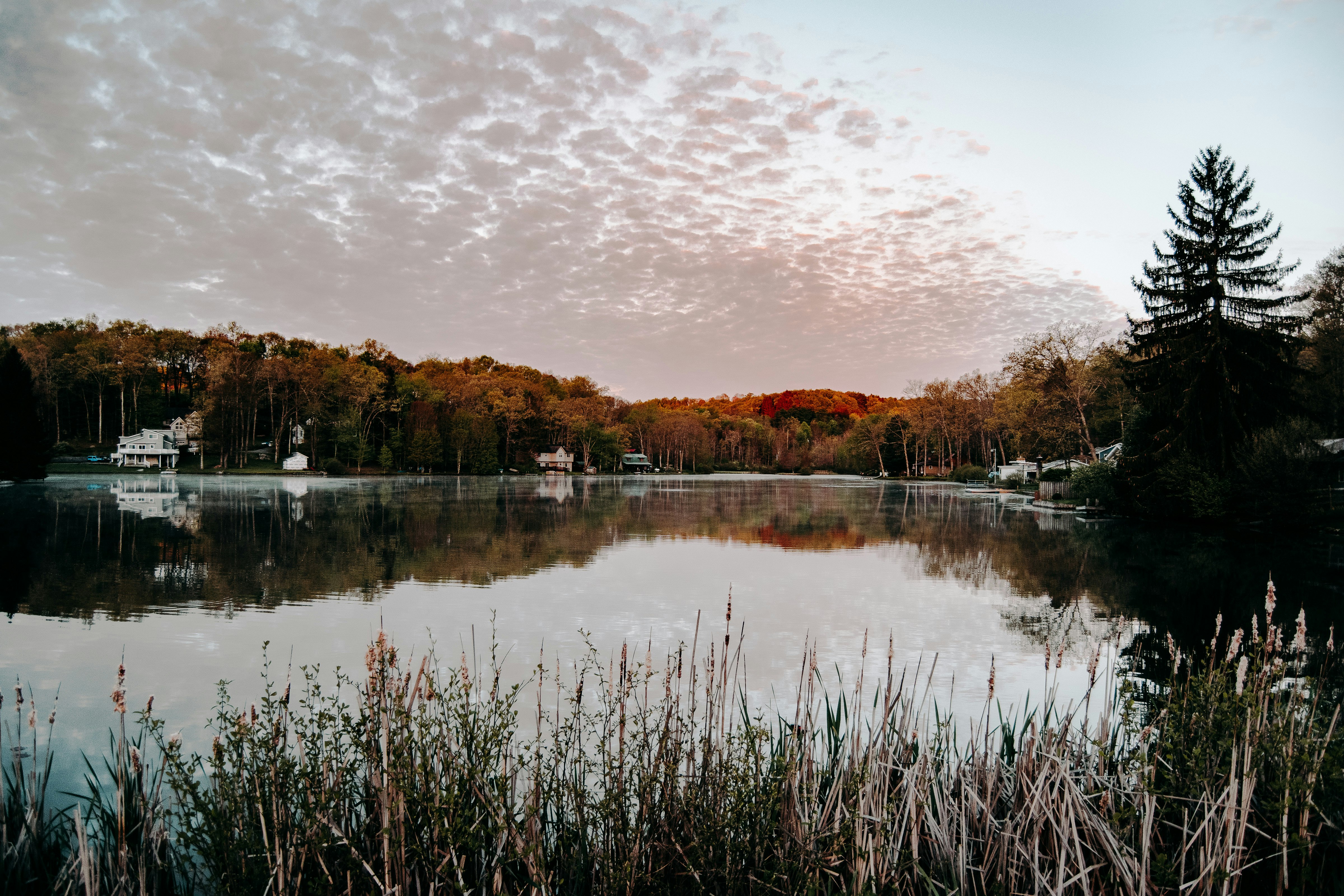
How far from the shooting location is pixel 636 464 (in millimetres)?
110562

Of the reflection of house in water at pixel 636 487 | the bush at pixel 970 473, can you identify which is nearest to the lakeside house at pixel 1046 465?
the bush at pixel 970 473

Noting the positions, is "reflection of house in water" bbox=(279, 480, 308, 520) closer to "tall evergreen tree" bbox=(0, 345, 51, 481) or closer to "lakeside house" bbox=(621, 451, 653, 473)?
"tall evergreen tree" bbox=(0, 345, 51, 481)

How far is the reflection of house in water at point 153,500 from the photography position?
80.5 ft

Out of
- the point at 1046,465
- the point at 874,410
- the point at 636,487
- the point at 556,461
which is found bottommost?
the point at 636,487

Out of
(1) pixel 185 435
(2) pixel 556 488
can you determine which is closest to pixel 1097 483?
(2) pixel 556 488

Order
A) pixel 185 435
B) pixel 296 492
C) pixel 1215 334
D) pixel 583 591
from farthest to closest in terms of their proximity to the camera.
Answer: pixel 185 435 < pixel 296 492 < pixel 1215 334 < pixel 583 591

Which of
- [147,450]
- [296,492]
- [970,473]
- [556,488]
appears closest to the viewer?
[296,492]

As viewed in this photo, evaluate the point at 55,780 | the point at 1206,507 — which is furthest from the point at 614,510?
the point at 55,780

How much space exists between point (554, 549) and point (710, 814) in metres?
14.5

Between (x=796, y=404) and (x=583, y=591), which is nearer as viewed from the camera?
(x=583, y=591)

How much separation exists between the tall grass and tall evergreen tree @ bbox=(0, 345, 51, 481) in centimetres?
4926

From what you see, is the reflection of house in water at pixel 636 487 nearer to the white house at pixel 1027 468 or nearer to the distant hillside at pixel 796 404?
the white house at pixel 1027 468

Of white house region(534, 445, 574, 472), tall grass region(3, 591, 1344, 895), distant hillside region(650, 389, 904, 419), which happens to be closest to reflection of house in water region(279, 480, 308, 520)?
tall grass region(3, 591, 1344, 895)

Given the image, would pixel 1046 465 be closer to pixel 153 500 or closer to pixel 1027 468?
pixel 1027 468
